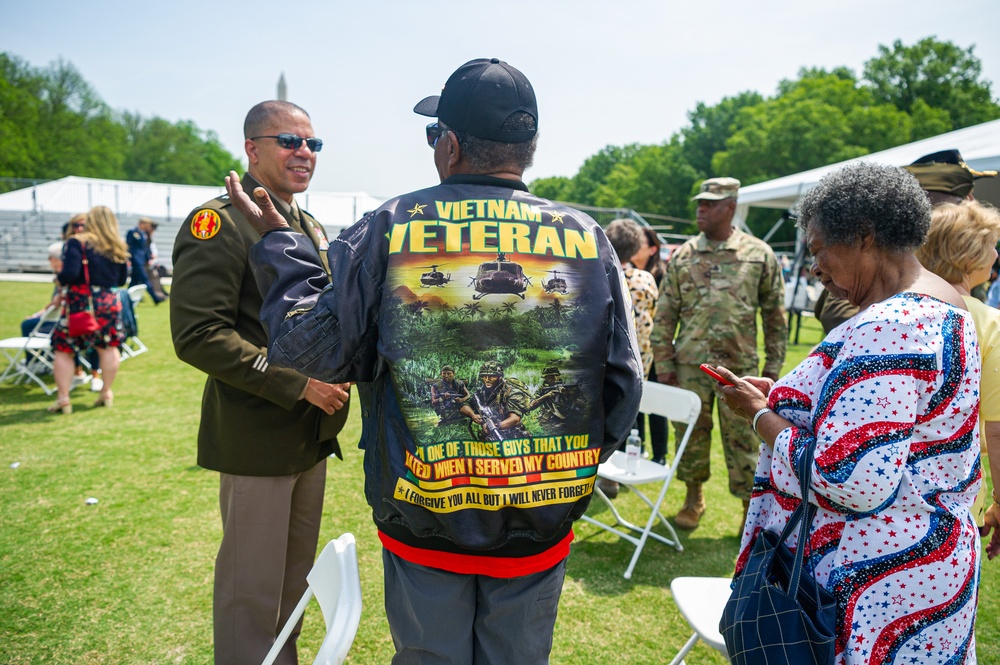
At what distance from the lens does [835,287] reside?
1758 mm

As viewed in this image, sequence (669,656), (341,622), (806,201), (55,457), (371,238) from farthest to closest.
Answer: (55,457) < (669,656) < (806,201) < (371,238) < (341,622)

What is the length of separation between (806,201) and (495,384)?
1.02 meters

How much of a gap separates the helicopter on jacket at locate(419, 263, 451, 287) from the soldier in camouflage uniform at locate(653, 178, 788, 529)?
3239mm

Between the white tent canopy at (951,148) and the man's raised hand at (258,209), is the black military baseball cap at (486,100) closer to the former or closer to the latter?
the man's raised hand at (258,209)

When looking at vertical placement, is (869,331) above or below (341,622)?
above

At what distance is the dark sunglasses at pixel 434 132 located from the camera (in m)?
1.64

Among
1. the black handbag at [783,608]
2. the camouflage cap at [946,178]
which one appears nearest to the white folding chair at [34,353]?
the black handbag at [783,608]

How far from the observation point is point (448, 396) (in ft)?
4.86

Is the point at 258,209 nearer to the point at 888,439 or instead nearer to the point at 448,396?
the point at 448,396

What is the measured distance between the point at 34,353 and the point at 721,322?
7.42m

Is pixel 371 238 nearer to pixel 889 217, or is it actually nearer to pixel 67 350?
pixel 889 217

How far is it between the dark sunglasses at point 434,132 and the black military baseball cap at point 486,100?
1.2 inches

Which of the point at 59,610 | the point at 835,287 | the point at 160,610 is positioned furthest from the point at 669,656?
the point at 59,610

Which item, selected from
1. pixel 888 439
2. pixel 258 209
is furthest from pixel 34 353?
pixel 888 439
